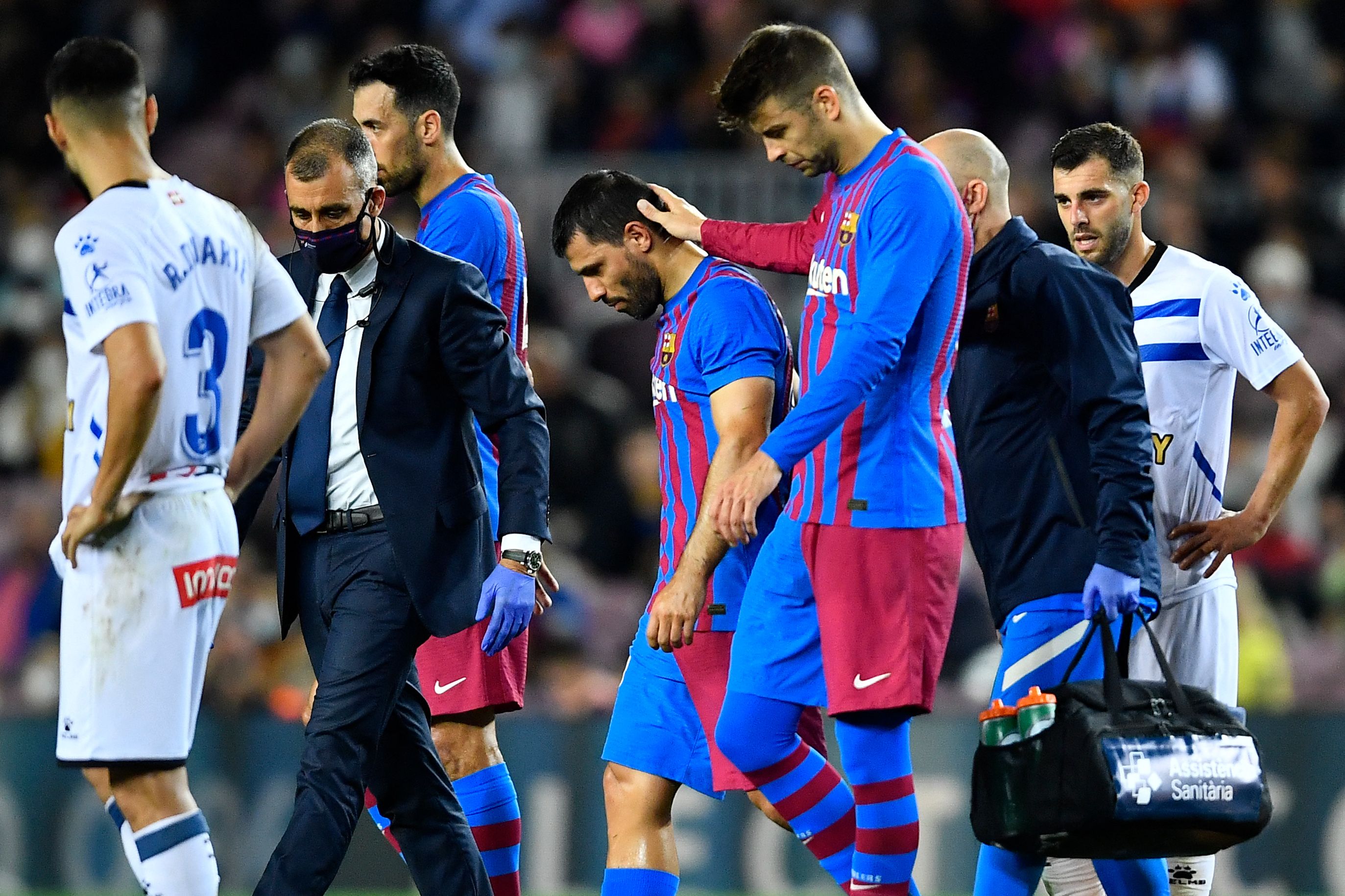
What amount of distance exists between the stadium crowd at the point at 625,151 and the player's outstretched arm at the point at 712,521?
562 cm

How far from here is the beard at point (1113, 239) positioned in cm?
567

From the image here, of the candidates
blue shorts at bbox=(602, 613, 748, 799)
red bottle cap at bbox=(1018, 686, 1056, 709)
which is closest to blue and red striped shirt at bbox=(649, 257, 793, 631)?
blue shorts at bbox=(602, 613, 748, 799)

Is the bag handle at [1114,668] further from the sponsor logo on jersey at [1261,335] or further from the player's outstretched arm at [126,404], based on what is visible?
the player's outstretched arm at [126,404]

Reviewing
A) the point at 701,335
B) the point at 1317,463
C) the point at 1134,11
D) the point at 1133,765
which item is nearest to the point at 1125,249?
the point at 701,335

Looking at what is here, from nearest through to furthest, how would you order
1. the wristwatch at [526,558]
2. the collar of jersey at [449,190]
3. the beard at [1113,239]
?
the wristwatch at [526,558] < the beard at [1113,239] < the collar of jersey at [449,190]

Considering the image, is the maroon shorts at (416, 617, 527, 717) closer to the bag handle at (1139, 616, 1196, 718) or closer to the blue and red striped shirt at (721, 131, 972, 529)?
the blue and red striped shirt at (721, 131, 972, 529)

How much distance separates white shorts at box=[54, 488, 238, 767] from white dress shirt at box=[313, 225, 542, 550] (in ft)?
2.93

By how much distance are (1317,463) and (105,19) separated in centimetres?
946

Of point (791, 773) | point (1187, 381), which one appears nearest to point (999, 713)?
point (791, 773)

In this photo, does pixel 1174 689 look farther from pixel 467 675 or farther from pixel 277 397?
pixel 277 397

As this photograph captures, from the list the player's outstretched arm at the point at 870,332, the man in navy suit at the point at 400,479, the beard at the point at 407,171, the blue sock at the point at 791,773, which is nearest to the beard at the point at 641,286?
the man in navy suit at the point at 400,479

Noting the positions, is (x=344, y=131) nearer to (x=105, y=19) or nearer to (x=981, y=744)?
(x=981, y=744)

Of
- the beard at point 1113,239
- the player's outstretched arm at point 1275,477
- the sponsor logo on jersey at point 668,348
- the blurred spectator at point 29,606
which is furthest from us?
the blurred spectator at point 29,606

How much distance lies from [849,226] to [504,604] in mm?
1353
